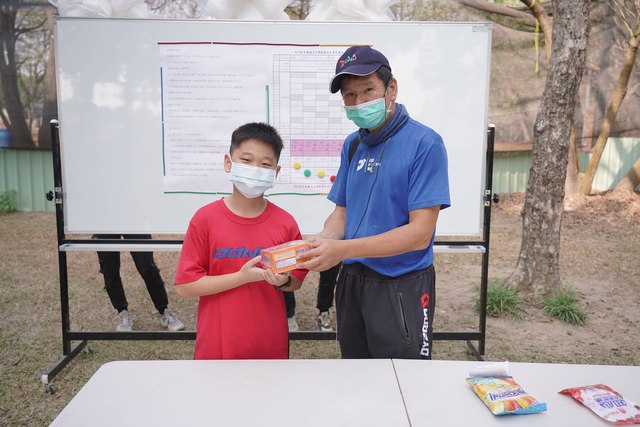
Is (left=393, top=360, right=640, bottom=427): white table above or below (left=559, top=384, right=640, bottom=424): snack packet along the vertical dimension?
below

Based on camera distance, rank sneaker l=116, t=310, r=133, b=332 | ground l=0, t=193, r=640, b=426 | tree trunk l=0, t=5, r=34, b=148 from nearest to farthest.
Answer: ground l=0, t=193, r=640, b=426 < sneaker l=116, t=310, r=133, b=332 < tree trunk l=0, t=5, r=34, b=148

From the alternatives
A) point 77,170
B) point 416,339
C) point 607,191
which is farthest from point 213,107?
point 607,191

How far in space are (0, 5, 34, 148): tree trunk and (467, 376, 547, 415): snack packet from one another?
872cm

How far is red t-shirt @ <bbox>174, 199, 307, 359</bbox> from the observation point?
1.75 meters

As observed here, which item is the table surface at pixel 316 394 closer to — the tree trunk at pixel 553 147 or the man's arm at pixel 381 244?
the man's arm at pixel 381 244

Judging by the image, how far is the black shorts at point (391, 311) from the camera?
1.81 metres

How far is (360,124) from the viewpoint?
1.82 metres

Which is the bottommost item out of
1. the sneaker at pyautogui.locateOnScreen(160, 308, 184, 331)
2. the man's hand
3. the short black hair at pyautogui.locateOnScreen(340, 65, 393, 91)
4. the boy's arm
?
the sneaker at pyautogui.locateOnScreen(160, 308, 184, 331)

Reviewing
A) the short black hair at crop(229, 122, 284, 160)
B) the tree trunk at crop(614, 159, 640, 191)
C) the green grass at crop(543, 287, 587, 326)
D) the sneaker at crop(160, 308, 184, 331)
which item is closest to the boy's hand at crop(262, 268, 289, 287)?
the short black hair at crop(229, 122, 284, 160)

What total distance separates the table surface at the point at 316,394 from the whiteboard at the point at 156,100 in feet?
5.81

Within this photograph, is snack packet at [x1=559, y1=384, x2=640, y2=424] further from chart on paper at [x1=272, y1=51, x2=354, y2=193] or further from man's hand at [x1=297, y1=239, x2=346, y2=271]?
chart on paper at [x1=272, y1=51, x2=354, y2=193]

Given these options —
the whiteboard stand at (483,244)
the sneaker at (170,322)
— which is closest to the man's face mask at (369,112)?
the whiteboard stand at (483,244)

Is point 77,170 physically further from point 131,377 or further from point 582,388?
point 582,388

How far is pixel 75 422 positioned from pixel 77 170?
2.22 meters
